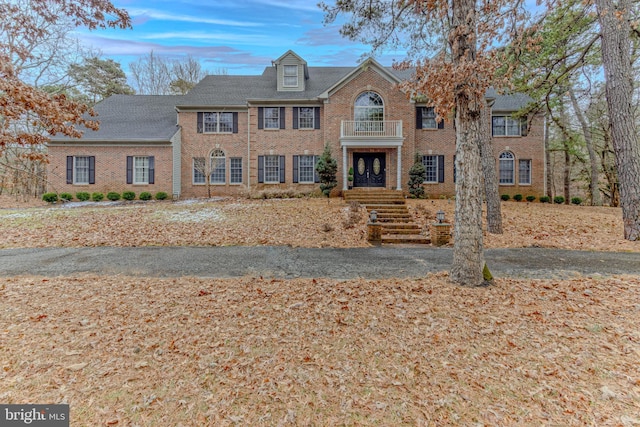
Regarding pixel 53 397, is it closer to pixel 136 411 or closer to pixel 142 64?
pixel 136 411

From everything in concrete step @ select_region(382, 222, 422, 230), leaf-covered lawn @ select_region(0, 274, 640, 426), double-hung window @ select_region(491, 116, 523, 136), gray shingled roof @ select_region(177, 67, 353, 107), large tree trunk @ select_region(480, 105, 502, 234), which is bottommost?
leaf-covered lawn @ select_region(0, 274, 640, 426)

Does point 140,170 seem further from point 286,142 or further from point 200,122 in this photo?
point 286,142

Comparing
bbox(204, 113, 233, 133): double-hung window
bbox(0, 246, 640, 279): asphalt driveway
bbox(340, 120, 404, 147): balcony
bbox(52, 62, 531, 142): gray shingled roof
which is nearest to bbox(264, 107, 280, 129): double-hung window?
bbox(52, 62, 531, 142): gray shingled roof

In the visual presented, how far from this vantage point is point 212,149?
59.5ft

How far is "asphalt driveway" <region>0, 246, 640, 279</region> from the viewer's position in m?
5.63

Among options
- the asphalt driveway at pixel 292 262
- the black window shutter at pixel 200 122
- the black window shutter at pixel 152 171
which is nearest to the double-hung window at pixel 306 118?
the black window shutter at pixel 200 122

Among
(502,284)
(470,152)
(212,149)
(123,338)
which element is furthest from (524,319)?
(212,149)

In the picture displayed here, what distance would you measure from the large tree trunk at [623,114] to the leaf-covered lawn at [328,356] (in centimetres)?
527

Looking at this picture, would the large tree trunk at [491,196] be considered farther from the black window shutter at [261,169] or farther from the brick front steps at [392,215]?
the black window shutter at [261,169]

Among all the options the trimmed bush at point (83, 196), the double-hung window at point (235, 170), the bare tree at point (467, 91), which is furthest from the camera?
the double-hung window at point (235, 170)

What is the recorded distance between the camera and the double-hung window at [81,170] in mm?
17250

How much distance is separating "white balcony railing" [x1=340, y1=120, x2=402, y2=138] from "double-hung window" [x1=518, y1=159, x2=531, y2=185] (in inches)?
330

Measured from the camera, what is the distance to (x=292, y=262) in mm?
6414

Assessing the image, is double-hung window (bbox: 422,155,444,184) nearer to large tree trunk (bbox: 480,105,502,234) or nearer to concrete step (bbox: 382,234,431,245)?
large tree trunk (bbox: 480,105,502,234)
